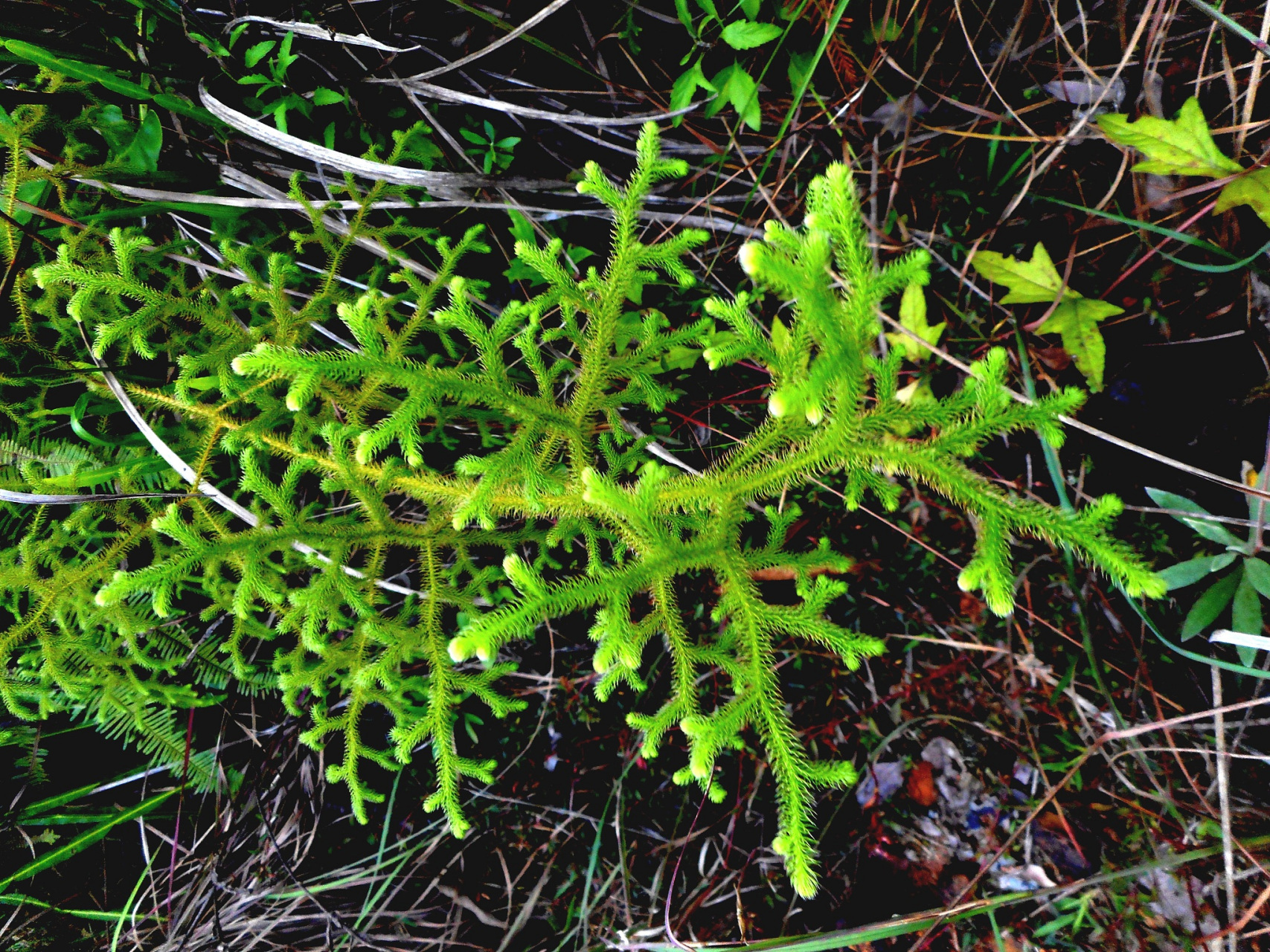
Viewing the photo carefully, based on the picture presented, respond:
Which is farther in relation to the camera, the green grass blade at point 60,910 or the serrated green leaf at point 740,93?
the green grass blade at point 60,910

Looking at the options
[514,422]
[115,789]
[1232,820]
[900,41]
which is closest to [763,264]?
[514,422]

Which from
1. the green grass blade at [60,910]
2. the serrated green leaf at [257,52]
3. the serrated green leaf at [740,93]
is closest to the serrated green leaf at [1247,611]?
the serrated green leaf at [740,93]

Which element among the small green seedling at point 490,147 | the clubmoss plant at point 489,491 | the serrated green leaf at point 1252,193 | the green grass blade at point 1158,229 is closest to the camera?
the clubmoss plant at point 489,491

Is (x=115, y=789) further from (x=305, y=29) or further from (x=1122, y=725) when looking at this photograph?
(x=1122, y=725)

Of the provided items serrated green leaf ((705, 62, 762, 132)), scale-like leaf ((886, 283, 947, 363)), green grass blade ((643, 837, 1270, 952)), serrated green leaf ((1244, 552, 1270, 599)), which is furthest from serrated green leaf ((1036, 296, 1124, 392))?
green grass blade ((643, 837, 1270, 952))

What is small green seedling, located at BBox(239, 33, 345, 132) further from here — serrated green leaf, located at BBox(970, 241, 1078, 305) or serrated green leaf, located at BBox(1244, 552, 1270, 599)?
serrated green leaf, located at BBox(1244, 552, 1270, 599)

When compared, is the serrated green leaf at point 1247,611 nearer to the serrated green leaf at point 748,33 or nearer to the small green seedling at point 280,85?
the serrated green leaf at point 748,33
